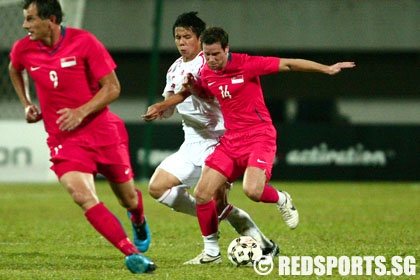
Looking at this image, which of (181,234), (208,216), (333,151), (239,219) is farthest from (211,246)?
(333,151)

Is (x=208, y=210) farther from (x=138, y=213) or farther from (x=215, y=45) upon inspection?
(x=215, y=45)

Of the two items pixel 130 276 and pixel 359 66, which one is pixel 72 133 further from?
pixel 359 66

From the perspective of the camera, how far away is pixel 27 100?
735 cm

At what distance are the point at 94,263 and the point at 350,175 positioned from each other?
13.3 m

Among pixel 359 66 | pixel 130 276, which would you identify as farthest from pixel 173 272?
pixel 359 66

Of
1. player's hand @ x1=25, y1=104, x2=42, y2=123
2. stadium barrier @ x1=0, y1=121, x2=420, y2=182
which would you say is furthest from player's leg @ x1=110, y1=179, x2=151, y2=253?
stadium barrier @ x1=0, y1=121, x2=420, y2=182

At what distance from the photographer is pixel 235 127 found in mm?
7902

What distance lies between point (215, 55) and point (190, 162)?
1.25 meters

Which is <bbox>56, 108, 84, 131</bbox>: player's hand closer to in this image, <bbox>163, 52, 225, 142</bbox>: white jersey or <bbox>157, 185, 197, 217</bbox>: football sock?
<bbox>163, 52, 225, 142</bbox>: white jersey

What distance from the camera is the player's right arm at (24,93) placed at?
23.4 feet

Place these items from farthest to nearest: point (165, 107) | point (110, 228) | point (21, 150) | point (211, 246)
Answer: point (21, 150), point (165, 107), point (211, 246), point (110, 228)

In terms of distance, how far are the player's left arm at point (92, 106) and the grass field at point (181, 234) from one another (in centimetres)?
117

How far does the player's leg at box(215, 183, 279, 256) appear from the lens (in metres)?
8.06

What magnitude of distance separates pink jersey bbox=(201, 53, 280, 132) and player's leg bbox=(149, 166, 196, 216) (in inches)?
31.2
